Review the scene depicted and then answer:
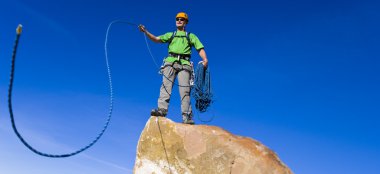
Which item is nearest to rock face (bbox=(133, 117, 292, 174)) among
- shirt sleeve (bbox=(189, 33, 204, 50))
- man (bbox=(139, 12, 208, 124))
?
man (bbox=(139, 12, 208, 124))

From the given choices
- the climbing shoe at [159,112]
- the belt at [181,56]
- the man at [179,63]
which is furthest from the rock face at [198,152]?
the belt at [181,56]

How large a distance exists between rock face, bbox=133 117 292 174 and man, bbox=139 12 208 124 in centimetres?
49

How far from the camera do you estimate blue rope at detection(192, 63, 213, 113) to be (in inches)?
451

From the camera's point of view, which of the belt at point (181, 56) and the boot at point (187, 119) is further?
the belt at point (181, 56)

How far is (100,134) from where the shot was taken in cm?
745

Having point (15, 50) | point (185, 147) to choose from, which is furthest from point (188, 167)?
point (15, 50)

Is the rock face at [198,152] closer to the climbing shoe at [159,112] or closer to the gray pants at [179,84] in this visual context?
the climbing shoe at [159,112]

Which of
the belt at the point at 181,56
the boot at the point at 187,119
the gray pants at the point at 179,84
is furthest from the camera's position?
the belt at the point at 181,56

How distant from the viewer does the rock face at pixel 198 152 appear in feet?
31.6

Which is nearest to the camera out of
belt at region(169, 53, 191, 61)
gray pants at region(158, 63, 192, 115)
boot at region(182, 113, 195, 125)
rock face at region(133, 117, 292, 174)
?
rock face at region(133, 117, 292, 174)

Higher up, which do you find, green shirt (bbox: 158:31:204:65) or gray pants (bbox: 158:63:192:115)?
green shirt (bbox: 158:31:204:65)

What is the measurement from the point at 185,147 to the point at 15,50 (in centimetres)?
598

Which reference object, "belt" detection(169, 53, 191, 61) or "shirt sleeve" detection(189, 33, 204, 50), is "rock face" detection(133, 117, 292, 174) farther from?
"shirt sleeve" detection(189, 33, 204, 50)

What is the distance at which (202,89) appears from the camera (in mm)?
11625
